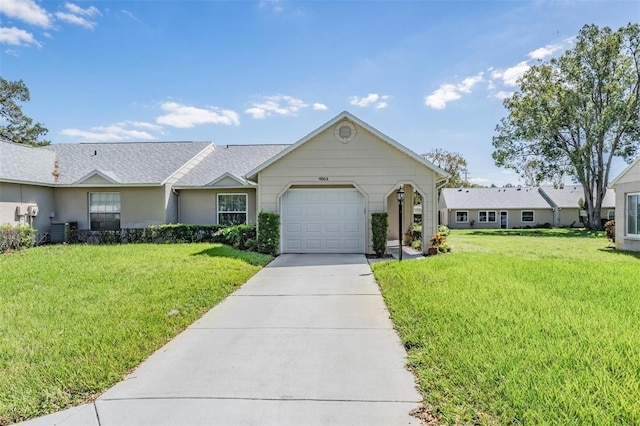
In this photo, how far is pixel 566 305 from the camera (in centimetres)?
572

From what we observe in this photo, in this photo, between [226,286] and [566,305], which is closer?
[566,305]

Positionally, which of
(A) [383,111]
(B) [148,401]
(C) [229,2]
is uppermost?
(C) [229,2]

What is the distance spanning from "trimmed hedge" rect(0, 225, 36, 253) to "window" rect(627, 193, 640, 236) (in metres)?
23.7

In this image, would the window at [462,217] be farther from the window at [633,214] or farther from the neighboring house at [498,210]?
the window at [633,214]

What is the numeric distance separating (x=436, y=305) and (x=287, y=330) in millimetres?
2440

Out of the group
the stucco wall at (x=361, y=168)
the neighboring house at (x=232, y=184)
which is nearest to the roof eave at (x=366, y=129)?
the neighboring house at (x=232, y=184)

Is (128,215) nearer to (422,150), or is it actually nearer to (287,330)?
(287,330)

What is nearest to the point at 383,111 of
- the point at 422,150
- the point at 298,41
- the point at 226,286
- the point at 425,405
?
the point at 298,41

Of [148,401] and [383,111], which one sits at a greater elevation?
[383,111]

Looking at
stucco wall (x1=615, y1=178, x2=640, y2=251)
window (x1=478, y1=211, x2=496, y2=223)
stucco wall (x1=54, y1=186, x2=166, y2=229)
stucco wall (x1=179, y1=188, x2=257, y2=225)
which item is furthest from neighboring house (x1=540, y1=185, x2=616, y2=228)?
stucco wall (x1=54, y1=186, x2=166, y2=229)

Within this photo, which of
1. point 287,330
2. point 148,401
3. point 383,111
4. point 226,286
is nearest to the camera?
point 148,401

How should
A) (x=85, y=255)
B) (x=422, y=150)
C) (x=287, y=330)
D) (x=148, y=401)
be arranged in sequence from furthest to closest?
(x=422, y=150) → (x=85, y=255) → (x=287, y=330) → (x=148, y=401)

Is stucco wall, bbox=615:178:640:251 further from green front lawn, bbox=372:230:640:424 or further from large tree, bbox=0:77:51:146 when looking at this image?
large tree, bbox=0:77:51:146

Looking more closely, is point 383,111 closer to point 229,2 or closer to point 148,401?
point 229,2
